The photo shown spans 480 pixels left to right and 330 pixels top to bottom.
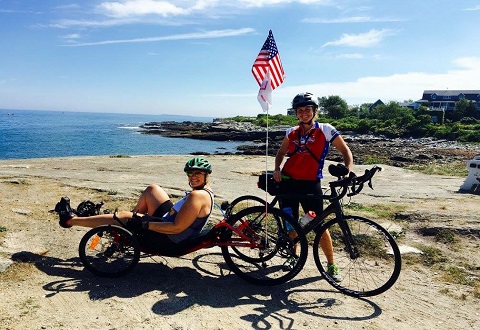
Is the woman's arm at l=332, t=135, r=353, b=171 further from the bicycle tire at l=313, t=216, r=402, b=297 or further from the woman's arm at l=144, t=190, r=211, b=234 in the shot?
the woman's arm at l=144, t=190, r=211, b=234

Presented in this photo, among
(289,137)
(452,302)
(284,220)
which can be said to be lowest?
(452,302)

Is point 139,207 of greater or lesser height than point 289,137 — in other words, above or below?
below

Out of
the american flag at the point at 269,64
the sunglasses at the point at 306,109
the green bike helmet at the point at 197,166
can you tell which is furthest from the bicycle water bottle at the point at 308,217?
the american flag at the point at 269,64

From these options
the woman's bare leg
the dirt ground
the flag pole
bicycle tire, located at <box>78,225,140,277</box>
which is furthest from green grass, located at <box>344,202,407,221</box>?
bicycle tire, located at <box>78,225,140,277</box>

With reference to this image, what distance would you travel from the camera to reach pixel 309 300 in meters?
4.27

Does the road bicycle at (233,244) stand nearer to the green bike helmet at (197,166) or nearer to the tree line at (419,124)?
the green bike helmet at (197,166)

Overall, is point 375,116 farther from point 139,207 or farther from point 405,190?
point 139,207

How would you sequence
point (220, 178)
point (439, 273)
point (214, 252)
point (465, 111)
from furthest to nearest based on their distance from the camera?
point (465, 111), point (220, 178), point (214, 252), point (439, 273)

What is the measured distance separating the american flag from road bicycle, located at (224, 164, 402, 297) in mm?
1424

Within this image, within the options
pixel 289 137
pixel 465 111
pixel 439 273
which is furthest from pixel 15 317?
pixel 465 111

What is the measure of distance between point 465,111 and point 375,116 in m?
19.8

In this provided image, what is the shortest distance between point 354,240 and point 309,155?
1.20 meters

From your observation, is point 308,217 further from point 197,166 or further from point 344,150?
point 197,166

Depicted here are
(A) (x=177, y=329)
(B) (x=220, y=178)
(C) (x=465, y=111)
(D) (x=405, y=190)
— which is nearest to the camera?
(A) (x=177, y=329)
